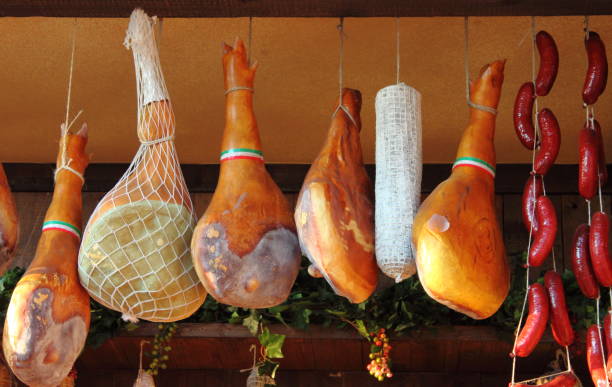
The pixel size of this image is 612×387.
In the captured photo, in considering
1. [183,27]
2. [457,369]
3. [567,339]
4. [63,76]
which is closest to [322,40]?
[183,27]

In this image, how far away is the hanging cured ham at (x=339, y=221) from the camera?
2270mm

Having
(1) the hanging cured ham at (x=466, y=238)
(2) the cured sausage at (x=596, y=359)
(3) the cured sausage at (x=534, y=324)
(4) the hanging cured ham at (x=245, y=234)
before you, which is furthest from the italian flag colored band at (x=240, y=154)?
(2) the cured sausage at (x=596, y=359)

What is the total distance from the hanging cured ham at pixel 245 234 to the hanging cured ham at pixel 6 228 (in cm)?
59

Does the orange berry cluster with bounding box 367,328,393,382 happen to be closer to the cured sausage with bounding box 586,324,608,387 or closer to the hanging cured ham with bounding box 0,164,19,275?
the cured sausage with bounding box 586,324,608,387

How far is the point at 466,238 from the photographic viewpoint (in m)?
2.25

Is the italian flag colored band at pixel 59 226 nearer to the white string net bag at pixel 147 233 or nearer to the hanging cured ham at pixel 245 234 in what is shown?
the white string net bag at pixel 147 233

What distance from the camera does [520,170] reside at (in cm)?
414

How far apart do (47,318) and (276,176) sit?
5.97 ft

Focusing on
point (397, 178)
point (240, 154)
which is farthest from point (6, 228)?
point (397, 178)

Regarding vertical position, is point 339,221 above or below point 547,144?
below

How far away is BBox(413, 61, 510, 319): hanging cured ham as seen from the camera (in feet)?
7.22

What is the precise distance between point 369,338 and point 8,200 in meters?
1.50

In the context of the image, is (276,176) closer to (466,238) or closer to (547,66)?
(547,66)
